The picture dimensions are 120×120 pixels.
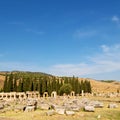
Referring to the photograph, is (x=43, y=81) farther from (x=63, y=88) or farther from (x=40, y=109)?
(x=40, y=109)

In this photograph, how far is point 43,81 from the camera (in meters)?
90.6

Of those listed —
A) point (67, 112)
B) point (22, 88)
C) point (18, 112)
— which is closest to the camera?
point (67, 112)

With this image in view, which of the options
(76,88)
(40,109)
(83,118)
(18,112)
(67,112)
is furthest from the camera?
(76,88)

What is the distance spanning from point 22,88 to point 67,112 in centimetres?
6522

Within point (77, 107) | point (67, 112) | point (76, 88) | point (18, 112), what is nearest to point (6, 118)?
point (18, 112)

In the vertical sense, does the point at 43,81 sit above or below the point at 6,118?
above

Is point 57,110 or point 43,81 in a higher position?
point 43,81

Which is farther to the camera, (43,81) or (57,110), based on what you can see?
(43,81)

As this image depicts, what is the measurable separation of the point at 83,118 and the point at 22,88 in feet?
220

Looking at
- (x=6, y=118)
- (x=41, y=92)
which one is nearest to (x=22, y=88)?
(x=41, y=92)

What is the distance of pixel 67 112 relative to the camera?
24141 millimetres

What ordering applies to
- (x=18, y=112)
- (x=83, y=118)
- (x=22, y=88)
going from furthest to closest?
(x=22, y=88) < (x=18, y=112) < (x=83, y=118)

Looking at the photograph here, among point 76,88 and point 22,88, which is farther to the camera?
point 76,88

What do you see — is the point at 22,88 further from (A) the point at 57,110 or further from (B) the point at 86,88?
(A) the point at 57,110
